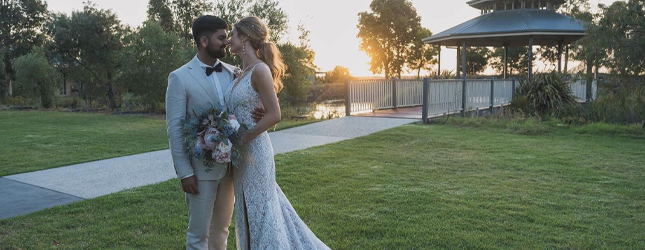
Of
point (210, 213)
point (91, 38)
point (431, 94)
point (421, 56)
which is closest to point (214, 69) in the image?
point (210, 213)

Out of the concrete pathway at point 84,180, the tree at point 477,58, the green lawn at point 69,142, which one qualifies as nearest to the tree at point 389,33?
the tree at point 477,58

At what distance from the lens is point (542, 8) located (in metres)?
25.1

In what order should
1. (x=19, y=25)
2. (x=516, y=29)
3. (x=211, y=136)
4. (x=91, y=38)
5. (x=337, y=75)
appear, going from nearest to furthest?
1. (x=211, y=136)
2. (x=516, y=29)
3. (x=91, y=38)
4. (x=19, y=25)
5. (x=337, y=75)

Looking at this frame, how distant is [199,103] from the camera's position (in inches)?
112

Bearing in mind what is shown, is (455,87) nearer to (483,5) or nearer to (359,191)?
(359,191)

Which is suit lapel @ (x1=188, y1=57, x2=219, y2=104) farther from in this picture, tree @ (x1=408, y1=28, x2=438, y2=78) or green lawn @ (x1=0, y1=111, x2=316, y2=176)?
tree @ (x1=408, y1=28, x2=438, y2=78)

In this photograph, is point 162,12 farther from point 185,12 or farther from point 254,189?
point 254,189

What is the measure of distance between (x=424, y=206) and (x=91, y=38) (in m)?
23.3

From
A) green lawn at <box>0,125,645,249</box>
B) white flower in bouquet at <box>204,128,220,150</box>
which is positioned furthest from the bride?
green lawn at <box>0,125,645,249</box>

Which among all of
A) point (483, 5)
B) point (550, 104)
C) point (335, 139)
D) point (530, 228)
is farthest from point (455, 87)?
point (483, 5)

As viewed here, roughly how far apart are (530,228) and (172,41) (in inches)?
721

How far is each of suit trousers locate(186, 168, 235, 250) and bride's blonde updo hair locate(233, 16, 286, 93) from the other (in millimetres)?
718

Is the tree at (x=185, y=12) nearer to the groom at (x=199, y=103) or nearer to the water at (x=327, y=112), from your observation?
the water at (x=327, y=112)

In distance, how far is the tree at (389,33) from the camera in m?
57.7
